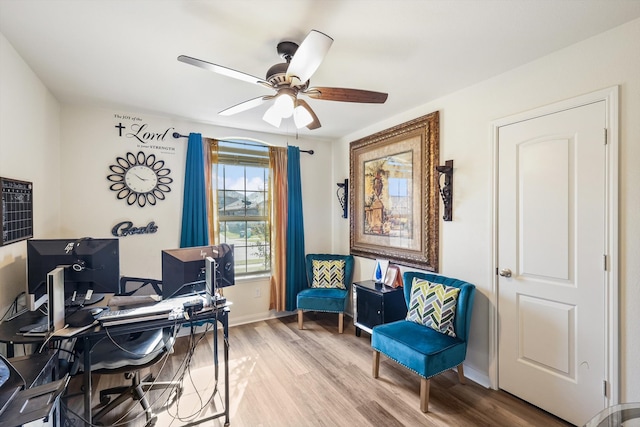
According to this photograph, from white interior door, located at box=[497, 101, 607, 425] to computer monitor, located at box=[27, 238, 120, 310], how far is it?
9.67 ft

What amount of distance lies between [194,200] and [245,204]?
68 cm

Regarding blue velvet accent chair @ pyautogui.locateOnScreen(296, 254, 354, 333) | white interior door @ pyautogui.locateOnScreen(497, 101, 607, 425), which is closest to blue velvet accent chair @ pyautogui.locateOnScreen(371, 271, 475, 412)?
white interior door @ pyautogui.locateOnScreen(497, 101, 607, 425)

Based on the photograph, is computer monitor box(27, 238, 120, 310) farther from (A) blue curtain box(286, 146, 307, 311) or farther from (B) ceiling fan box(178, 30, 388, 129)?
A: (A) blue curtain box(286, 146, 307, 311)

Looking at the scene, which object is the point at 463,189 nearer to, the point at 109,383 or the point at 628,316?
the point at 628,316

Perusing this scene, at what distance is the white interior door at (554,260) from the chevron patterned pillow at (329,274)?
193cm

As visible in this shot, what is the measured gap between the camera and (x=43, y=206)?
8.06ft

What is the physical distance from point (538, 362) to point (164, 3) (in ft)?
11.0

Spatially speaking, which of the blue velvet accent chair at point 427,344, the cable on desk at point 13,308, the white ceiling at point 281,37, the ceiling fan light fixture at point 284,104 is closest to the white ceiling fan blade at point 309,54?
the ceiling fan light fixture at point 284,104

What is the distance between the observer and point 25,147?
81.9 inches

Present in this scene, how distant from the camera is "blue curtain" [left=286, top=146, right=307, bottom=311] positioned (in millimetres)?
3973

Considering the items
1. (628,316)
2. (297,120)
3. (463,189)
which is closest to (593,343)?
(628,316)

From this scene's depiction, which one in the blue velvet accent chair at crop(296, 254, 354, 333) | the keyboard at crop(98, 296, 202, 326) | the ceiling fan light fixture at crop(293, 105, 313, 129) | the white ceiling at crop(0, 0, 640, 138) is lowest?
the blue velvet accent chair at crop(296, 254, 354, 333)

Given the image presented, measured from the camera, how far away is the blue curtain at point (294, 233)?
3.97m

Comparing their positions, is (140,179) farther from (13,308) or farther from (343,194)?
(343,194)
